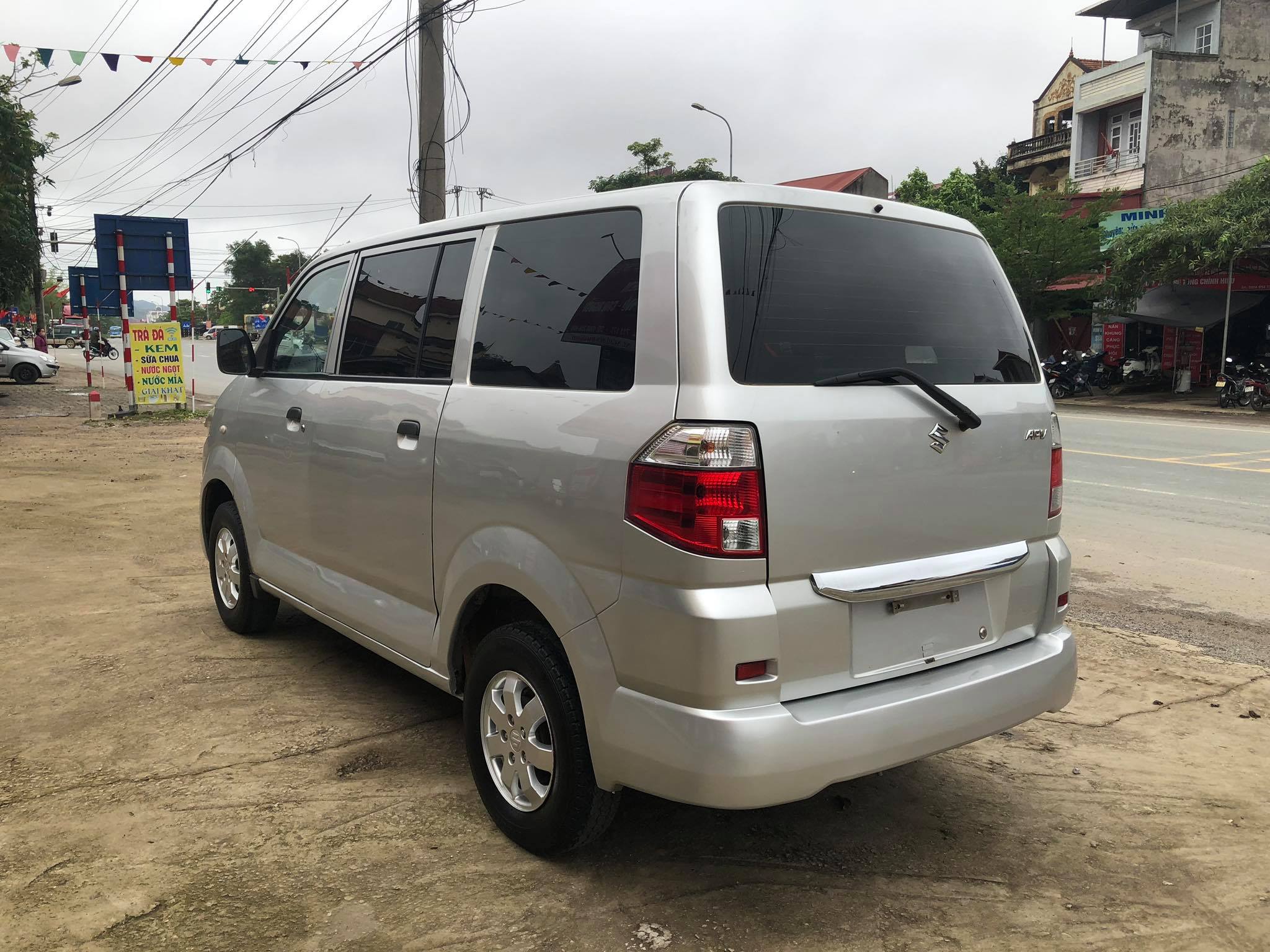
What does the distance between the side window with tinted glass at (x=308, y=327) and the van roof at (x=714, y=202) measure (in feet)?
2.61

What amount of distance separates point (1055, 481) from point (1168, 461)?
10.6 meters

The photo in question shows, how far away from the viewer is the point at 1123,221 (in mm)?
29891

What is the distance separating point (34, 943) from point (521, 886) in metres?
1.22

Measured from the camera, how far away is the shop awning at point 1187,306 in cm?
2677

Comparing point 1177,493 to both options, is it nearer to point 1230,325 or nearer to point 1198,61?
point 1230,325

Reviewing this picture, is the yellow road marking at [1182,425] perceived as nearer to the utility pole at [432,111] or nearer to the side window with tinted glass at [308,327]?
the utility pole at [432,111]

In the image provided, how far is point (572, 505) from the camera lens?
8.66 ft

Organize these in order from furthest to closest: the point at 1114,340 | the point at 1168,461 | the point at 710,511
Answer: the point at 1114,340 → the point at 1168,461 → the point at 710,511

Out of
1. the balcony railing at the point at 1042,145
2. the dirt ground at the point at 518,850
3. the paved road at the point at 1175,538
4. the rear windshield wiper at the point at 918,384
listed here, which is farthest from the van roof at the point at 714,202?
the balcony railing at the point at 1042,145

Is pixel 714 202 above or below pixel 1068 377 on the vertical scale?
above

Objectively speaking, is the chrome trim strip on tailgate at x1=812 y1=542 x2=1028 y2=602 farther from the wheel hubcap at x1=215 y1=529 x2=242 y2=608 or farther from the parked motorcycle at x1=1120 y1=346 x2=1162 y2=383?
the parked motorcycle at x1=1120 y1=346 x2=1162 y2=383

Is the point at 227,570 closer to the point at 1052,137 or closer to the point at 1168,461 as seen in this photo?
the point at 1168,461

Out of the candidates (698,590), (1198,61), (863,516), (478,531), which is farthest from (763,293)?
(1198,61)

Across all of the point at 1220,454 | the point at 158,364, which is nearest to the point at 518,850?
the point at 1220,454
